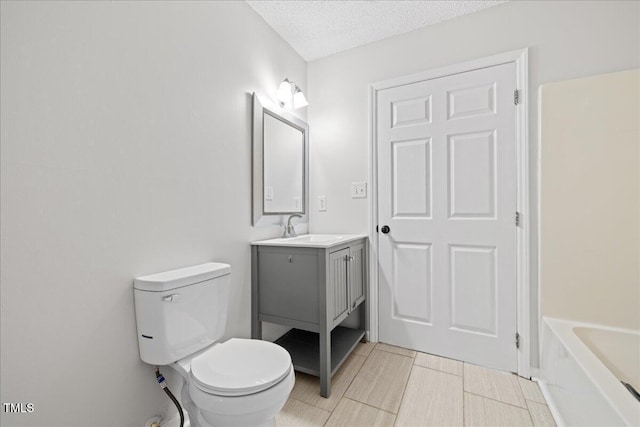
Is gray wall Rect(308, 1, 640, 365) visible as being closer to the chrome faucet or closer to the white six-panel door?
the white six-panel door

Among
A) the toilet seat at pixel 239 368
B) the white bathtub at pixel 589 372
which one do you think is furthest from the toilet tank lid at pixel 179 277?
the white bathtub at pixel 589 372

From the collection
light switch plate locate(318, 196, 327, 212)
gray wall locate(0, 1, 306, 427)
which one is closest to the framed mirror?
light switch plate locate(318, 196, 327, 212)

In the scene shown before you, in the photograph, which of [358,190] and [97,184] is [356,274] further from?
[97,184]

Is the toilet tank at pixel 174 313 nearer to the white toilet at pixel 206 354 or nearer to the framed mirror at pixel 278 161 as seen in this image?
the white toilet at pixel 206 354

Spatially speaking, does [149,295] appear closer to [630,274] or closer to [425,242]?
[425,242]

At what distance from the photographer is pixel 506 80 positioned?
5.78 feet

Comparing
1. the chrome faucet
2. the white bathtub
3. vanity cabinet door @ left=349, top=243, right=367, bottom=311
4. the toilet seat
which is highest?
the chrome faucet

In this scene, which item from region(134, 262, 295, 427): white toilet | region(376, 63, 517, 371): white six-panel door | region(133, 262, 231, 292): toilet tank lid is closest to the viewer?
region(134, 262, 295, 427): white toilet

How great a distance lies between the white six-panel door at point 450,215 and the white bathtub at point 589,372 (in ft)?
1.01

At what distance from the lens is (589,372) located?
1.05 m

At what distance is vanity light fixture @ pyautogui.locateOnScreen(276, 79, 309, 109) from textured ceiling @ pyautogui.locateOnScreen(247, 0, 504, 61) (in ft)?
1.27

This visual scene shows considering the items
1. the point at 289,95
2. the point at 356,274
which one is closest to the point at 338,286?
the point at 356,274

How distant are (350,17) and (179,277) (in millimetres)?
1939

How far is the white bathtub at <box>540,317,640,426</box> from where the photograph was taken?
93cm
